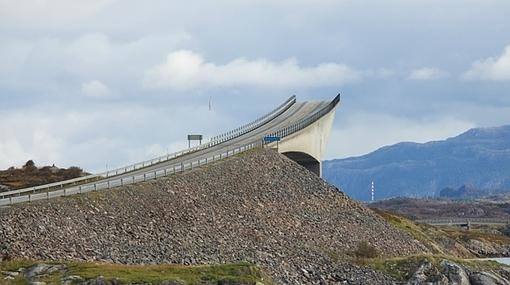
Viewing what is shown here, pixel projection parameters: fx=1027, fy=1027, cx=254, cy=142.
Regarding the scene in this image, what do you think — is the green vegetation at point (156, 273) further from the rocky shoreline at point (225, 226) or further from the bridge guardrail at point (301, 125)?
the bridge guardrail at point (301, 125)

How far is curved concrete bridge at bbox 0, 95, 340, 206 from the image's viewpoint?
93581mm

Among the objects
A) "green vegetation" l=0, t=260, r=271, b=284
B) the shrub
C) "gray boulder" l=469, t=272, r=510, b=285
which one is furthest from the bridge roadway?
"gray boulder" l=469, t=272, r=510, b=285

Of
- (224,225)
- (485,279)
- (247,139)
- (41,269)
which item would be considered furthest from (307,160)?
(41,269)

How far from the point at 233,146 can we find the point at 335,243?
111ft

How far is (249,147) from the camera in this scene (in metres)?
121

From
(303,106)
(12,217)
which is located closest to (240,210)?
(12,217)

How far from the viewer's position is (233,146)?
128 metres

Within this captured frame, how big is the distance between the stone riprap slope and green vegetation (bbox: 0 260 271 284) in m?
4.17

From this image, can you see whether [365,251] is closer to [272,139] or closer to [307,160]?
[272,139]

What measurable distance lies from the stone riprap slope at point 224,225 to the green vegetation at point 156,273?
4.17 metres

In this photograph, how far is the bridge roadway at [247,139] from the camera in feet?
357

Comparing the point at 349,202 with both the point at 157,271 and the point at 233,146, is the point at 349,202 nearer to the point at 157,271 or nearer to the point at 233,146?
the point at 233,146

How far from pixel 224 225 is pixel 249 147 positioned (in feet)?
101

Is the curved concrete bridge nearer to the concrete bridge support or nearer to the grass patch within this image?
the concrete bridge support
